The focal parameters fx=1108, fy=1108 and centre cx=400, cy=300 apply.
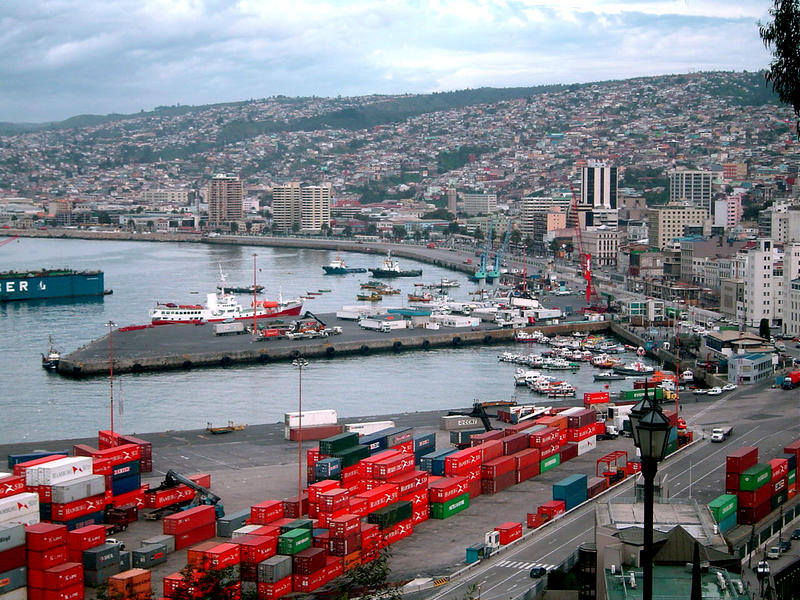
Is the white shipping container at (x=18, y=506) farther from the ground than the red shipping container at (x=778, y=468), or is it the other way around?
the white shipping container at (x=18, y=506)

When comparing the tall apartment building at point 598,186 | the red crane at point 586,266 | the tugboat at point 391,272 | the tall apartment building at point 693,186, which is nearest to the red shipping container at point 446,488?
the red crane at point 586,266

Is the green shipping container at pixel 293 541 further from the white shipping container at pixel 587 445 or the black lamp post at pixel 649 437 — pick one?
the black lamp post at pixel 649 437

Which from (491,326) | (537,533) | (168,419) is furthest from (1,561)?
(491,326)

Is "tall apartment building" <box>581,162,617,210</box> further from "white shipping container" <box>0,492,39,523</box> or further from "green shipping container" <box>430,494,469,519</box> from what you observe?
"white shipping container" <box>0,492,39,523</box>

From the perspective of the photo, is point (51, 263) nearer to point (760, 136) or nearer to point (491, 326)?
point (491, 326)

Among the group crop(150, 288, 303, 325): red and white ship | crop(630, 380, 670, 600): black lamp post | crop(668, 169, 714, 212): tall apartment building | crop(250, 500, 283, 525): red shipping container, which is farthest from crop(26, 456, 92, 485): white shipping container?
crop(668, 169, 714, 212): tall apartment building

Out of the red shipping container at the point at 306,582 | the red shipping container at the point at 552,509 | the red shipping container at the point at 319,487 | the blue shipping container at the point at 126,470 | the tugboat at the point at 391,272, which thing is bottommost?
the red shipping container at the point at 306,582
